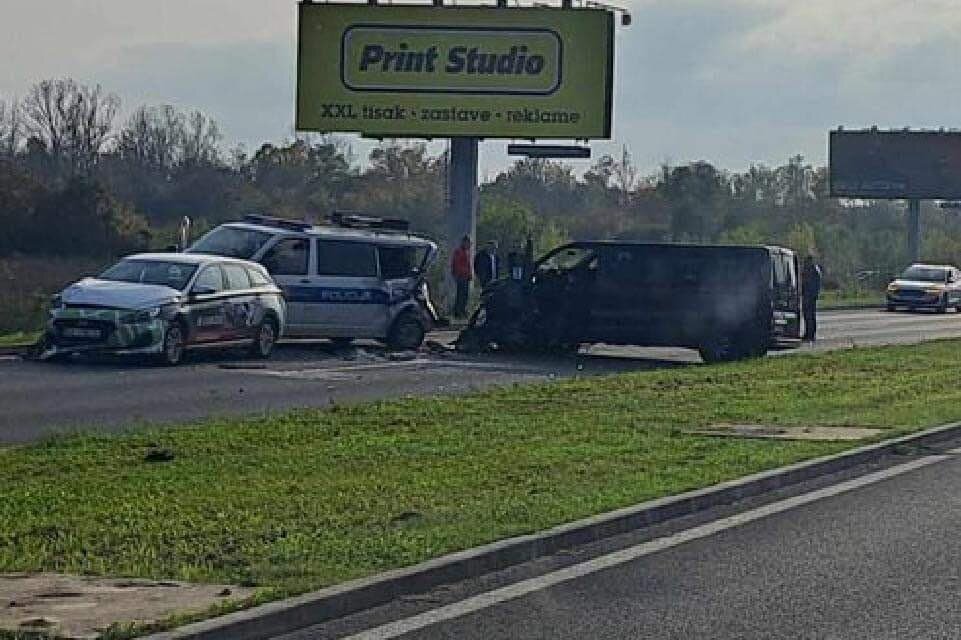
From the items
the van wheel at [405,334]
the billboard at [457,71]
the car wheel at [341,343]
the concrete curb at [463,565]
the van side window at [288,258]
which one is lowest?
the concrete curb at [463,565]

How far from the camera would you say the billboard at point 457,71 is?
45438 mm

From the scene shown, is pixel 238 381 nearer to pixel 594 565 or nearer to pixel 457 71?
pixel 594 565

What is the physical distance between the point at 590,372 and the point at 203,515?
16.7m

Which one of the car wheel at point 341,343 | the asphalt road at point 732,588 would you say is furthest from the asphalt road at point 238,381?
the asphalt road at point 732,588

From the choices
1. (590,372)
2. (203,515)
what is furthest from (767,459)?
(590,372)

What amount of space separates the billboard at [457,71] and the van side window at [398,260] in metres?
14.7

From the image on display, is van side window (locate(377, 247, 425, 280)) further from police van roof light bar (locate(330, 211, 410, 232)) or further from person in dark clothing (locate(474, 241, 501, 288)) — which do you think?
person in dark clothing (locate(474, 241, 501, 288))

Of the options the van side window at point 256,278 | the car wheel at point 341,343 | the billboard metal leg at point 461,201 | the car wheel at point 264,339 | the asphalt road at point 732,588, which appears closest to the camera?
the asphalt road at point 732,588

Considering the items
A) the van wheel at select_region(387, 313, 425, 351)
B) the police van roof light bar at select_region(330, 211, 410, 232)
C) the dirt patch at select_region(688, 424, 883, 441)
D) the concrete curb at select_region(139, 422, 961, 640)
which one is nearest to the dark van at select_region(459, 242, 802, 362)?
the van wheel at select_region(387, 313, 425, 351)

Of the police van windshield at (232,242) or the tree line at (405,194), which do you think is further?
the tree line at (405,194)

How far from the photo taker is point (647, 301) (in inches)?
1190

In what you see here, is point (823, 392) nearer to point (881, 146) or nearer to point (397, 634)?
point (397, 634)

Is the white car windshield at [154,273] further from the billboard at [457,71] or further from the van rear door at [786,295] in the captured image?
the billboard at [457,71]

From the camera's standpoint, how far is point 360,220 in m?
31.4
